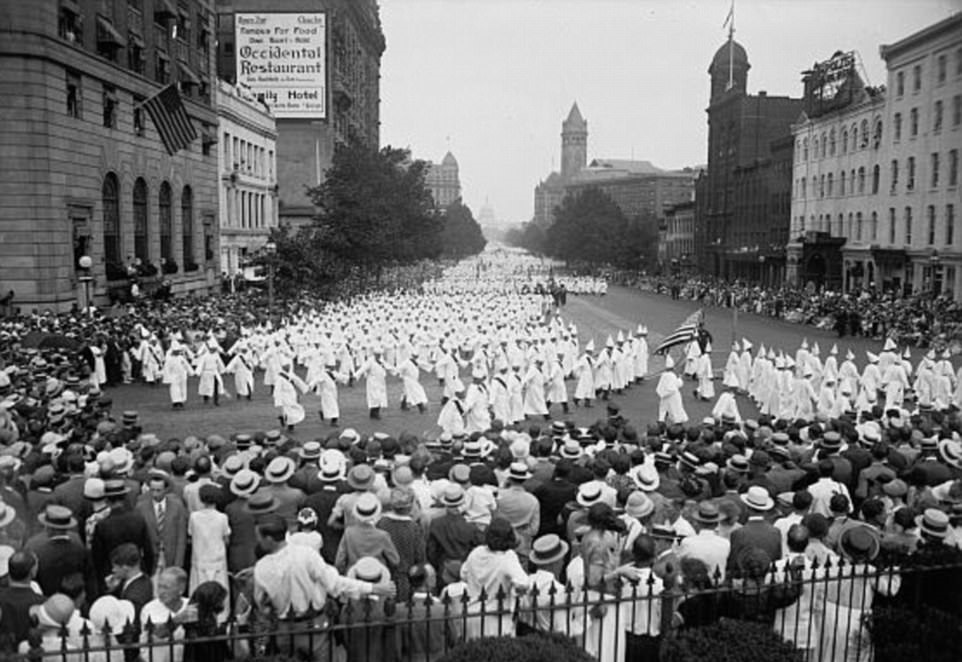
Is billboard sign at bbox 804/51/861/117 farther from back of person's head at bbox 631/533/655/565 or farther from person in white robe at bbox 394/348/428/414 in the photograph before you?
back of person's head at bbox 631/533/655/565

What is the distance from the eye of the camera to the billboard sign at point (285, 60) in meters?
57.5

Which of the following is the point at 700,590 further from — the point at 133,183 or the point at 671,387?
the point at 133,183

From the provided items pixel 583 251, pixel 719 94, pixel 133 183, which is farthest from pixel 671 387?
pixel 583 251

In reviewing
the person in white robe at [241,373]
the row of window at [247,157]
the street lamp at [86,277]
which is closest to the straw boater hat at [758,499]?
the person in white robe at [241,373]

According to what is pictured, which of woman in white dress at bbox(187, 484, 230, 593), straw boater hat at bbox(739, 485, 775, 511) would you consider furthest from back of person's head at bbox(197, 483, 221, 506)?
straw boater hat at bbox(739, 485, 775, 511)

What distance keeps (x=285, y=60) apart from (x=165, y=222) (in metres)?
26.3

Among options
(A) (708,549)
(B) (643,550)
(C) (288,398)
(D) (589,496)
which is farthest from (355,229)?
(B) (643,550)

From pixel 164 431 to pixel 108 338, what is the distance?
5701mm

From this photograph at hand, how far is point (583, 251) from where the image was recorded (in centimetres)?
9419

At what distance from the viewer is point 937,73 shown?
3400 centimetres

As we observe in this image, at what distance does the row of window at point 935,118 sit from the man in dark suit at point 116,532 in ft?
108

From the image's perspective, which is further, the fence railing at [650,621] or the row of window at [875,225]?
the row of window at [875,225]

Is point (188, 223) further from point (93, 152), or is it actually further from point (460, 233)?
point (460, 233)

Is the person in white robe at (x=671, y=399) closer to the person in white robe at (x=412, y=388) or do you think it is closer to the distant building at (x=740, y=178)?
the person in white robe at (x=412, y=388)
